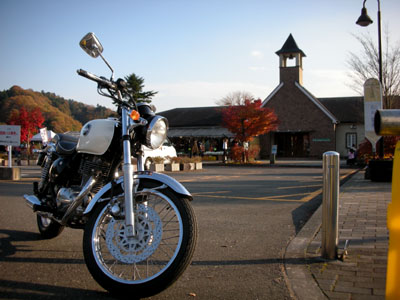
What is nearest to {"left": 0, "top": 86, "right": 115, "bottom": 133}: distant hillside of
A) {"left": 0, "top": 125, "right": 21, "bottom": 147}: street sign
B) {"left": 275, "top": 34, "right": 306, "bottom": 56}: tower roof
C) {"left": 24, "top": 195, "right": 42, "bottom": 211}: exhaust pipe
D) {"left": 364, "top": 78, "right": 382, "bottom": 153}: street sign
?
{"left": 275, "top": 34, "right": 306, "bottom": 56}: tower roof

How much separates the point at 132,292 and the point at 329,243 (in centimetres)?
197

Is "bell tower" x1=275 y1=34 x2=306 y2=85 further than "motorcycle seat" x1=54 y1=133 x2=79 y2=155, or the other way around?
"bell tower" x1=275 y1=34 x2=306 y2=85

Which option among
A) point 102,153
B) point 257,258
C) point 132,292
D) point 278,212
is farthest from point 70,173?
point 278,212

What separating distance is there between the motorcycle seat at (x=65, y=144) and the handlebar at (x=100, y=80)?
0.93 metres

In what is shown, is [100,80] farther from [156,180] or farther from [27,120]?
[27,120]

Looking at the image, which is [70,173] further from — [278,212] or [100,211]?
[278,212]

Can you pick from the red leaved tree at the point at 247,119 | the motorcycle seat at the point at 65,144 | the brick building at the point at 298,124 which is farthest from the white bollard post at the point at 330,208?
the brick building at the point at 298,124

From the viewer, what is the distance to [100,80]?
3070 millimetres

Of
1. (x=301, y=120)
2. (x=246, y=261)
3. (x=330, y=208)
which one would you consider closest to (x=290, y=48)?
(x=301, y=120)

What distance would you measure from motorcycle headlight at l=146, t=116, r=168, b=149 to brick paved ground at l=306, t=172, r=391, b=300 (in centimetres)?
172

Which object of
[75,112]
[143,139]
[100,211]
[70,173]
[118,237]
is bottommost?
[118,237]

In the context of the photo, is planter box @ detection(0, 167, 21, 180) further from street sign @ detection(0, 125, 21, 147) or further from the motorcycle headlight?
the motorcycle headlight

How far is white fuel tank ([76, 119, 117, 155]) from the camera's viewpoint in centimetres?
317

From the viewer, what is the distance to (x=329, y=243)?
3545 millimetres
